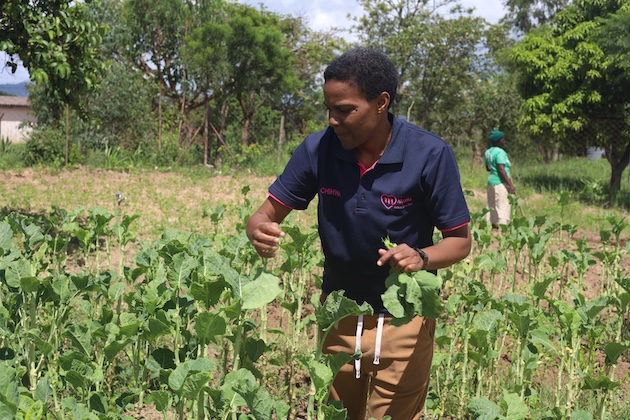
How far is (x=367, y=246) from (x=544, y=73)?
41.6 ft

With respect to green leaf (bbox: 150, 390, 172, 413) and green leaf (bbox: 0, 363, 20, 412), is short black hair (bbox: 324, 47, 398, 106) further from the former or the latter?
green leaf (bbox: 0, 363, 20, 412)

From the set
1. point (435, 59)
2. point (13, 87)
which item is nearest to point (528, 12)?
point (435, 59)

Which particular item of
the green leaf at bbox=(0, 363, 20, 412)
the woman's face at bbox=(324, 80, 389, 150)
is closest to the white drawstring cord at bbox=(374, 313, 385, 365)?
the woman's face at bbox=(324, 80, 389, 150)

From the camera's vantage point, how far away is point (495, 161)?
7910mm

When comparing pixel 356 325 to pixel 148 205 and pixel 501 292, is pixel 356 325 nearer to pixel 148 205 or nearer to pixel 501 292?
pixel 501 292

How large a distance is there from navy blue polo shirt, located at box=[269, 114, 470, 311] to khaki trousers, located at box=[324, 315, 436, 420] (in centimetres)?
11

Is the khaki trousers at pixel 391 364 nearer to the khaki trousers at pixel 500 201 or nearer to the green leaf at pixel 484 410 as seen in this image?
the green leaf at pixel 484 410

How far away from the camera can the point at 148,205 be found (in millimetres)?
9383

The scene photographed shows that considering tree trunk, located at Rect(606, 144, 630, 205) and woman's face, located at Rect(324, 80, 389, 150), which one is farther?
tree trunk, located at Rect(606, 144, 630, 205)

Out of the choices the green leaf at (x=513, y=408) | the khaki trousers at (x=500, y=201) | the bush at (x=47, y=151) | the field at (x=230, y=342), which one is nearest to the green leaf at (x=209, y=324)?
the field at (x=230, y=342)

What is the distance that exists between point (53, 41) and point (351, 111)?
540 centimetres

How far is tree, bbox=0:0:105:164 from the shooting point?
6.13m

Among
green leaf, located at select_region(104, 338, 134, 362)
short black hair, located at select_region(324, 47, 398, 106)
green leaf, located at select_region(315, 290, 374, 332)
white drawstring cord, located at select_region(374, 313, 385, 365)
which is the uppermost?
short black hair, located at select_region(324, 47, 398, 106)

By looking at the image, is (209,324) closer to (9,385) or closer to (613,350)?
(9,385)
